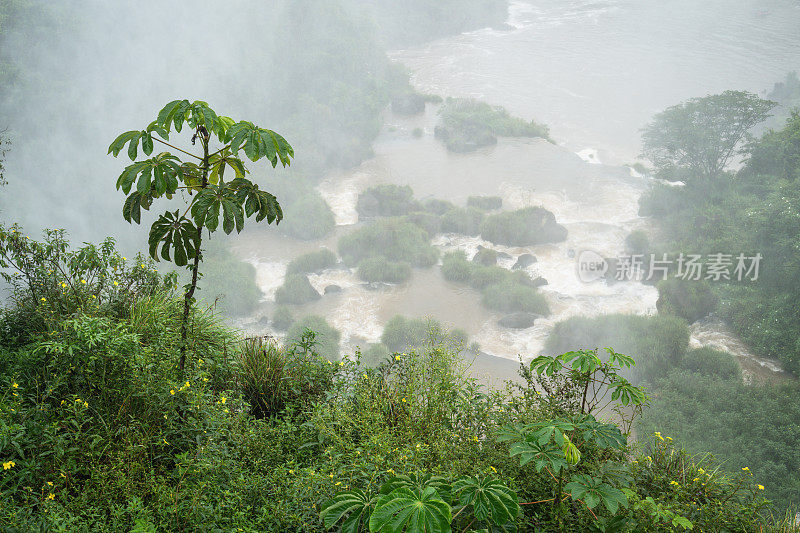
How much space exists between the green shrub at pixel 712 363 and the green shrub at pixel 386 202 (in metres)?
7.68

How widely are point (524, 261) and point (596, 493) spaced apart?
36.2 ft

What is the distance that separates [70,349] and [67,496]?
654mm

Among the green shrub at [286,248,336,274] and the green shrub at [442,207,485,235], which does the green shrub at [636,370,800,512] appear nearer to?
the green shrub at [442,207,485,235]

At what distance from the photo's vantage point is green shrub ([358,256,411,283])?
12.2 m

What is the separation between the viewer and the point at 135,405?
2.52m

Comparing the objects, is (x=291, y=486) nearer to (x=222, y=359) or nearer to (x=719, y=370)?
(x=222, y=359)

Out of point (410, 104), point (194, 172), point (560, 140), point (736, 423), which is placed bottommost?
point (736, 423)

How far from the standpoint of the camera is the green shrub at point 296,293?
11391 millimetres

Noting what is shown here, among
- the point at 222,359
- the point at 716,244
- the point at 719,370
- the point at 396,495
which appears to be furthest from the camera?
the point at 716,244

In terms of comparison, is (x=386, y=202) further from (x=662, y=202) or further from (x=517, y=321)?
(x=662, y=202)

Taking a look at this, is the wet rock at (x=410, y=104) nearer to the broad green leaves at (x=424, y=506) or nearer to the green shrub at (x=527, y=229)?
the green shrub at (x=527, y=229)

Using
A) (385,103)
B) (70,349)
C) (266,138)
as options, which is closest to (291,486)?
(70,349)

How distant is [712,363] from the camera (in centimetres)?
904

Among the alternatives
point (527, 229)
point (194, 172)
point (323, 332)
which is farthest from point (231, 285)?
point (194, 172)
